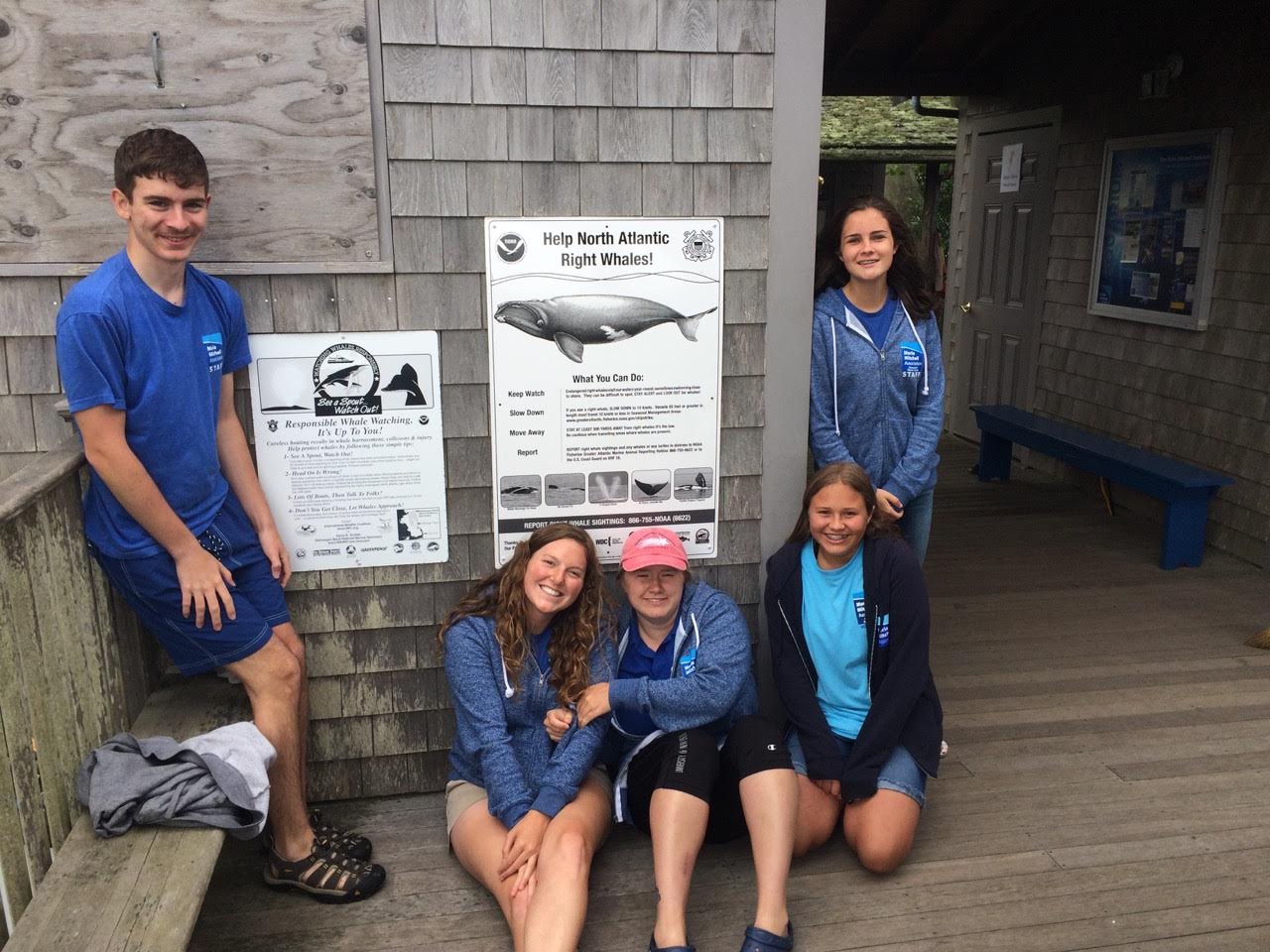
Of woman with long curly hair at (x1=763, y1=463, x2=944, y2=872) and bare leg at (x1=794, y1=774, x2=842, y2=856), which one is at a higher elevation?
woman with long curly hair at (x1=763, y1=463, x2=944, y2=872)

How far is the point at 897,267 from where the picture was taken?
3.14 meters

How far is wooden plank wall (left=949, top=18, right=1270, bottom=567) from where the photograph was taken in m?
5.08

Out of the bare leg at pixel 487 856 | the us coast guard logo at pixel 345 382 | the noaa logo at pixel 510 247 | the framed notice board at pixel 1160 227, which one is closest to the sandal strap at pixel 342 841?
the bare leg at pixel 487 856

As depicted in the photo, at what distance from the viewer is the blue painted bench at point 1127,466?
511 cm

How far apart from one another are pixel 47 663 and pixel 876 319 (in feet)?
7.28

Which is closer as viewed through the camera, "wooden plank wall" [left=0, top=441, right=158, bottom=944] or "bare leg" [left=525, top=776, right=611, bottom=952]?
"wooden plank wall" [left=0, top=441, right=158, bottom=944]

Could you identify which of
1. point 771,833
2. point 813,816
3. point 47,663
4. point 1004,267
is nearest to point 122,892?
point 47,663

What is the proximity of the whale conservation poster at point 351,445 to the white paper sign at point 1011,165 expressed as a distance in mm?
5507

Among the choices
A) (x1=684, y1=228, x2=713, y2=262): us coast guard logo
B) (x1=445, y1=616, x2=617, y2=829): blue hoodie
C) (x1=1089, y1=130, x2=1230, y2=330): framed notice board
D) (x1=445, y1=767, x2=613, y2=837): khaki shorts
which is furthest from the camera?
(x1=1089, y1=130, x2=1230, y2=330): framed notice board

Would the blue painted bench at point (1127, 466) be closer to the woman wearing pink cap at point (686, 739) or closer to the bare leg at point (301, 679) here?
the woman wearing pink cap at point (686, 739)

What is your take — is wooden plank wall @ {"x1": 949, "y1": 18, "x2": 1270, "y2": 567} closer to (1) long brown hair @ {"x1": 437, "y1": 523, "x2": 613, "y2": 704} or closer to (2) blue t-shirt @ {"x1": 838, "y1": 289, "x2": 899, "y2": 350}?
(2) blue t-shirt @ {"x1": 838, "y1": 289, "x2": 899, "y2": 350}

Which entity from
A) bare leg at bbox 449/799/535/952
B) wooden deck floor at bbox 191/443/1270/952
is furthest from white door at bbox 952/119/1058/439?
bare leg at bbox 449/799/535/952

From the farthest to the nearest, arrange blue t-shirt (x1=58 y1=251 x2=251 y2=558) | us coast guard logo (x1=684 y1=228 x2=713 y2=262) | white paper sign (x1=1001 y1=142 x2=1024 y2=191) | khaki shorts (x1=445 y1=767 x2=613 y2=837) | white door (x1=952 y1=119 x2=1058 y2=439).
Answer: white paper sign (x1=1001 y1=142 x2=1024 y2=191) < white door (x1=952 y1=119 x2=1058 y2=439) < us coast guard logo (x1=684 y1=228 x2=713 y2=262) < khaki shorts (x1=445 y1=767 x2=613 y2=837) < blue t-shirt (x1=58 y1=251 x2=251 y2=558)

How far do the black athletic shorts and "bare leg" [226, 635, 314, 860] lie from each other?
2.70ft
